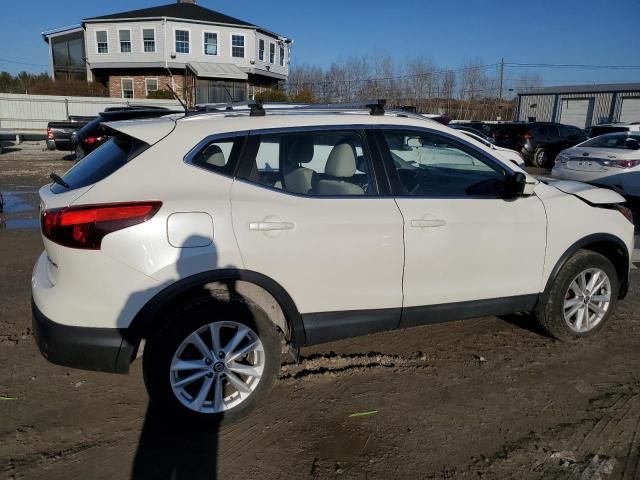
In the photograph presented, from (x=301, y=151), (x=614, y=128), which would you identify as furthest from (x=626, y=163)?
(x=301, y=151)

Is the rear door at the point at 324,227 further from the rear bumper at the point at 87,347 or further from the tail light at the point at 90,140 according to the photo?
the tail light at the point at 90,140

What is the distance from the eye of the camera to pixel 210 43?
3716cm

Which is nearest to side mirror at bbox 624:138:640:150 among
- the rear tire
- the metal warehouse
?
the rear tire

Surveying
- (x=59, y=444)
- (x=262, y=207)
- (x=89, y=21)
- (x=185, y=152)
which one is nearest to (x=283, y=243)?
(x=262, y=207)

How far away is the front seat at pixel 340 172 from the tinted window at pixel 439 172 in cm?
28

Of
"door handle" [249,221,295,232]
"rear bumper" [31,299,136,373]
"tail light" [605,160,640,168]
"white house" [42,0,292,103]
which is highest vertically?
"white house" [42,0,292,103]

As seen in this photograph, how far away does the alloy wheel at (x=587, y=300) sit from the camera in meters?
4.12

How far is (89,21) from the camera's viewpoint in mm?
36281

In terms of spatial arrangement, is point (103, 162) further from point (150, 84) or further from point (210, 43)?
point (150, 84)

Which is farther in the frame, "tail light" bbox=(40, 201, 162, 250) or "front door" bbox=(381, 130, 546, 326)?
"front door" bbox=(381, 130, 546, 326)

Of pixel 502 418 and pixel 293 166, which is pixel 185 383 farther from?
pixel 502 418

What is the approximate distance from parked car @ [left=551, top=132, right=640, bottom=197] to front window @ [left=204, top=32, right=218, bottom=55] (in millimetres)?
30845

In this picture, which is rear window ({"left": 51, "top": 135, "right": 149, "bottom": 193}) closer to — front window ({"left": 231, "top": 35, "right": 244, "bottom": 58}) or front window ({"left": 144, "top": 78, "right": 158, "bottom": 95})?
front window ({"left": 231, "top": 35, "right": 244, "bottom": 58})

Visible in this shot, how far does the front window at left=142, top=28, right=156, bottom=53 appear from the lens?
36.2 meters
